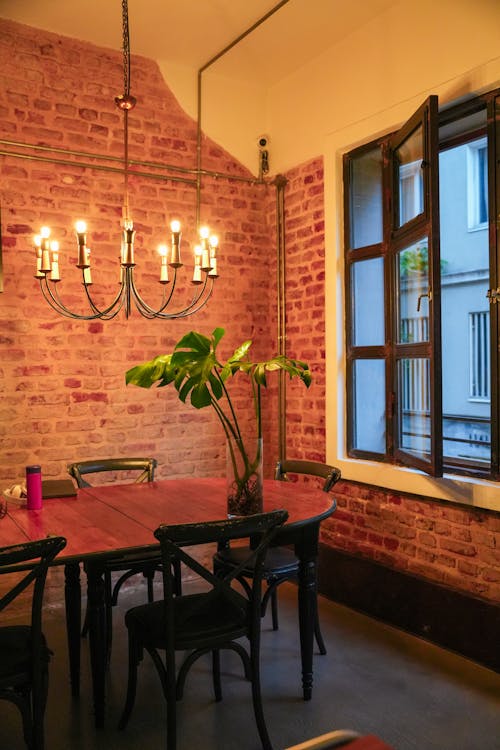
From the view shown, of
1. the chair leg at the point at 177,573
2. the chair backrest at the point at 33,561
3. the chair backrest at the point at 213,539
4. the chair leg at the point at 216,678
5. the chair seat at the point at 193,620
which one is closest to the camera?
the chair backrest at the point at 33,561

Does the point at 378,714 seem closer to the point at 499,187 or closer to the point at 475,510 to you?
the point at 475,510

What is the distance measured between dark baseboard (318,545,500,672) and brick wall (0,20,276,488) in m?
1.20

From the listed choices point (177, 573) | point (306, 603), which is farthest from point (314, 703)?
point (177, 573)

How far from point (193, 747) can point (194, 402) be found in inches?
53.9

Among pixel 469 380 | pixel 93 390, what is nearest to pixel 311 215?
pixel 93 390

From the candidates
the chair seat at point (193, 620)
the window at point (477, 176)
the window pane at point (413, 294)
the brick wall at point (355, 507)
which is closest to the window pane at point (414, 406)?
the window pane at point (413, 294)

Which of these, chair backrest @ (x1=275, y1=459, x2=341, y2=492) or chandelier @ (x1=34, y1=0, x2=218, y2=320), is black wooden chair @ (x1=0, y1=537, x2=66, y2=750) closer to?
chandelier @ (x1=34, y1=0, x2=218, y2=320)

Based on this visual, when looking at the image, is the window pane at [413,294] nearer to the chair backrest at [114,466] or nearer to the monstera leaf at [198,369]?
the monstera leaf at [198,369]

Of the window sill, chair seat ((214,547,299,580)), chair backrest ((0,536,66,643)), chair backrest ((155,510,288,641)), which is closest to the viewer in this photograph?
chair backrest ((0,536,66,643))

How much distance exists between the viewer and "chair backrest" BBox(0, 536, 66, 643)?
2093 mm

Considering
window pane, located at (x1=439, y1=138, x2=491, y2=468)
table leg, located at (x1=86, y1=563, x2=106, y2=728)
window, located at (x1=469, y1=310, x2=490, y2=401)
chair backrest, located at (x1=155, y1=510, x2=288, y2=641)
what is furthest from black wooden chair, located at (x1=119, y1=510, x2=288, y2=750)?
window, located at (x1=469, y1=310, x2=490, y2=401)

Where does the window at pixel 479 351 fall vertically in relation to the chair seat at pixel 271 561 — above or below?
above

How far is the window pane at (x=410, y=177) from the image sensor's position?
3488mm

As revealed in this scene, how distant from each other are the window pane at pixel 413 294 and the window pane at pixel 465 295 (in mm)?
2956
